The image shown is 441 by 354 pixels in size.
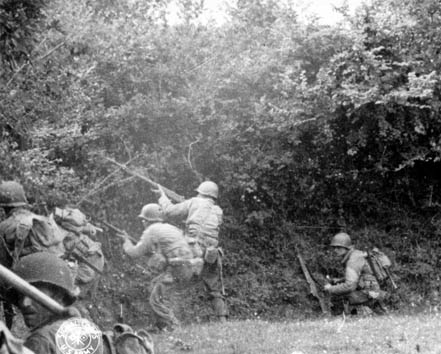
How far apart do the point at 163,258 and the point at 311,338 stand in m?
3.40

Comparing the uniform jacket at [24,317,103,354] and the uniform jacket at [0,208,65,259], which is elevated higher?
the uniform jacket at [24,317,103,354]

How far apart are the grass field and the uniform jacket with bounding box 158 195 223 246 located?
2122mm

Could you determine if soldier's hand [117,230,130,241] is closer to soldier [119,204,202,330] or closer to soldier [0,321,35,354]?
soldier [119,204,202,330]

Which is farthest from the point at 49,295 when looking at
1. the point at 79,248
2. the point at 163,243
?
the point at 163,243

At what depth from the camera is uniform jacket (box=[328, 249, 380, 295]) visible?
15906 mm

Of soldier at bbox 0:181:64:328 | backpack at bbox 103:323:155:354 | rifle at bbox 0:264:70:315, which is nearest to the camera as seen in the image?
rifle at bbox 0:264:70:315

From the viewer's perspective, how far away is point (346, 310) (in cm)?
1638

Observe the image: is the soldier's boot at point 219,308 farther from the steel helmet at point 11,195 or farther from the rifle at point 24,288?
the rifle at point 24,288

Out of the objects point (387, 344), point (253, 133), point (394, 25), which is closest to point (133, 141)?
point (253, 133)

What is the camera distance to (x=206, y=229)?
1505cm

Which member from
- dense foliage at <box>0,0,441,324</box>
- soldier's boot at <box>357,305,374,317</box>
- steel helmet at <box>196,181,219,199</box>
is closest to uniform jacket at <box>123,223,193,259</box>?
steel helmet at <box>196,181,219,199</box>

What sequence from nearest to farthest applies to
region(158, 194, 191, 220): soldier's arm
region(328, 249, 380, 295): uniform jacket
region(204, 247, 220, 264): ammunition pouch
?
region(204, 247, 220, 264): ammunition pouch, region(158, 194, 191, 220): soldier's arm, region(328, 249, 380, 295): uniform jacket

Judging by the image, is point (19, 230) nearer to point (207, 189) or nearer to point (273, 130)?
point (207, 189)

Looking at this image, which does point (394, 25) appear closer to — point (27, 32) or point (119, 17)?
point (119, 17)
